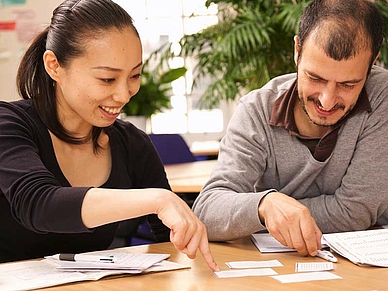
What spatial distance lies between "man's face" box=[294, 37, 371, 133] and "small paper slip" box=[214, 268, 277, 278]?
51 cm

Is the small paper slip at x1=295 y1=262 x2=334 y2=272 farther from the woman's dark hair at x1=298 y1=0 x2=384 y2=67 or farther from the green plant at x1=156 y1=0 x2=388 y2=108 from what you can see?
the green plant at x1=156 y1=0 x2=388 y2=108

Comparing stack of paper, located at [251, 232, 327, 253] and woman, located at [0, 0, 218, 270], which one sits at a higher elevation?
Answer: woman, located at [0, 0, 218, 270]

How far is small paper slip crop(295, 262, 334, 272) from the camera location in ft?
5.10

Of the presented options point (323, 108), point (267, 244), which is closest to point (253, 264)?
point (267, 244)

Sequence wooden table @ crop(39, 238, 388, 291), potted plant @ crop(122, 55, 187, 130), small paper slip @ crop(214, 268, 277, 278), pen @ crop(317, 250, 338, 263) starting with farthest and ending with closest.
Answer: potted plant @ crop(122, 55, 187, 130) → pen @ crop(317, 250, 338, 263) → small paper slip @ crop(214, 268, 277, 278) → wooden table @ crop(39, 238, 388, 291)

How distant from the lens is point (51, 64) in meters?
1.90

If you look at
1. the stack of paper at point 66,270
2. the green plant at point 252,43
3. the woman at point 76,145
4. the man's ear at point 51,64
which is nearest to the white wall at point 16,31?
the green plant at point 252,43

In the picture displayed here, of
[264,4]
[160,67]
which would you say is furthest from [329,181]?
[160,67]

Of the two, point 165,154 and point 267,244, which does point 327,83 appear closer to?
point 267,244

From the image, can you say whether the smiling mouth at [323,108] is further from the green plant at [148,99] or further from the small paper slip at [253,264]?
the green plant at [148,99]

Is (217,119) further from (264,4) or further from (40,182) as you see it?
(40,182)

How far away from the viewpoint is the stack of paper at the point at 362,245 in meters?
1.61

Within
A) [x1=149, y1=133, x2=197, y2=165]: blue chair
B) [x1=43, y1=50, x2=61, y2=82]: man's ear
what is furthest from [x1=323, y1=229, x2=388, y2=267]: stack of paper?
[x1=149, y1=133, x2=197, y2=165]: blue chair

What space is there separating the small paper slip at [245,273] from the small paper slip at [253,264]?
0.04m
